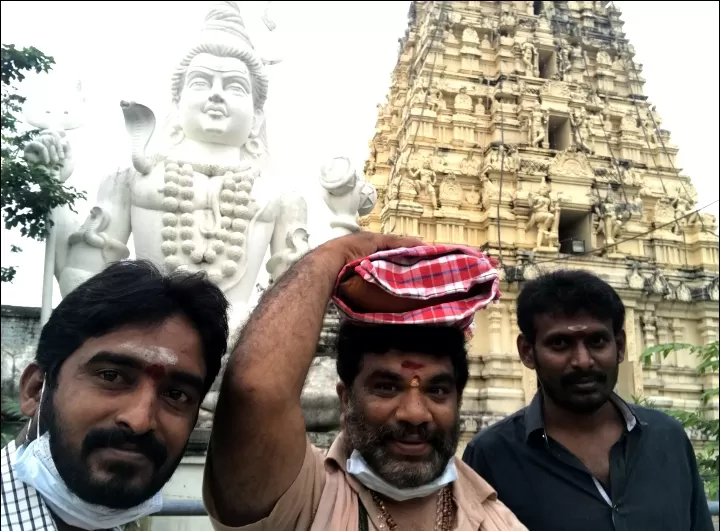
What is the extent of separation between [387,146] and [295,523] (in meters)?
20.3

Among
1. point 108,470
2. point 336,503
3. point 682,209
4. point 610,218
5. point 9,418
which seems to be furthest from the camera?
point 682,209

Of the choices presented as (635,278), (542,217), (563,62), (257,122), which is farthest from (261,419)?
(563,62)

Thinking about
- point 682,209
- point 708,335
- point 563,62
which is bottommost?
point 708,335

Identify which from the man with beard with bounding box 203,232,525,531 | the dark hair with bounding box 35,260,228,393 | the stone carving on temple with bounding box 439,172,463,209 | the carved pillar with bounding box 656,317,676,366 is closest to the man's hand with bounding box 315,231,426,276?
the man with beard with bounding box 203,232,525,531

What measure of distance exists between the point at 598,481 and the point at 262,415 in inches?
59.5

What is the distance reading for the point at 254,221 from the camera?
183 inches

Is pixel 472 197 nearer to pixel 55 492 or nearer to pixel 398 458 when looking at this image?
pixel 398 458

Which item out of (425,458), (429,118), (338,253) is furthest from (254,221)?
(429,118)

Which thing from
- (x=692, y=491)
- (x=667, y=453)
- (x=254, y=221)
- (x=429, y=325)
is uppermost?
(x=254, y=221)

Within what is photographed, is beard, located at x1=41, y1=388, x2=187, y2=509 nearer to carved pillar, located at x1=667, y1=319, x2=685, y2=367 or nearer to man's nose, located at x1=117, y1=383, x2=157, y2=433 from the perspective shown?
man's nose, located at x1=117, y1=383, x2=157, y2=433

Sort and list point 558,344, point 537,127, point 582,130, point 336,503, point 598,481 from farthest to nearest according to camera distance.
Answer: point 582,130 < point 537,127 < point 558,344 < point 598,481 < point 336,503

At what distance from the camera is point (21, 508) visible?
1496 mm

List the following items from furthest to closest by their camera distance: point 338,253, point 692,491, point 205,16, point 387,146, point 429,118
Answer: point 387,146
point 429,118
point 205,16
point 692,491
point 338,253

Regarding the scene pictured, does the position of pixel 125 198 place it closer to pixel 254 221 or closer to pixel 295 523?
pixel 254 221
